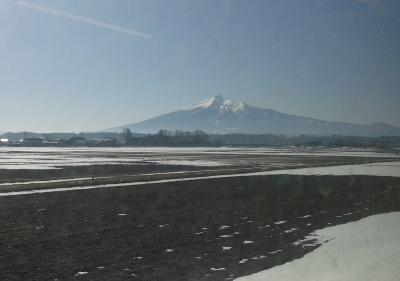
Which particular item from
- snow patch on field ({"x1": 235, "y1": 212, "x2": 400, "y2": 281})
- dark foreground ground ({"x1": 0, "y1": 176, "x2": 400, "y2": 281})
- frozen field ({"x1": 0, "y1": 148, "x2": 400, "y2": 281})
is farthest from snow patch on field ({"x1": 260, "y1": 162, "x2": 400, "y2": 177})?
snow patch on field ({"x1": 235, "y1": 212, "x2": 400, "y2": 281})

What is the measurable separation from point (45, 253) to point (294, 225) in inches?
325

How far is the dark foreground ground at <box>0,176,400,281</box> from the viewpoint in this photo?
35.3ft

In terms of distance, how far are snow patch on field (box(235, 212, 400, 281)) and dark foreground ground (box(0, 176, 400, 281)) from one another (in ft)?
1.78

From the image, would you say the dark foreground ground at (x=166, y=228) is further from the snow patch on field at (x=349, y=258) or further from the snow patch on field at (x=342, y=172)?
the snow patch on field at (x=342, y=172)

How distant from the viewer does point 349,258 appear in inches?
460

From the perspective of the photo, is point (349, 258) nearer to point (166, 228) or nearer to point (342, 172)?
point (166, 228)

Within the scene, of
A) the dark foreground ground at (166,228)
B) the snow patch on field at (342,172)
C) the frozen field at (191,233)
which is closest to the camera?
the frozen field at (191,233)

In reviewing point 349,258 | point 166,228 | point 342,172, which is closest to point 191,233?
point 166,228

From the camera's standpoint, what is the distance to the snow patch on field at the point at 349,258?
10052 mm

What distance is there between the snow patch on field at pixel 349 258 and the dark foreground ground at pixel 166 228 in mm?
543

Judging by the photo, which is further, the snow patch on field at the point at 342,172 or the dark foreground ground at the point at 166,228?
the snow patch on field at the point at 342,172

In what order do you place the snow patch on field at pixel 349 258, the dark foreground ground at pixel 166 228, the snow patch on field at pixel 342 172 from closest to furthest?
the snow patch on field at pixel 349 258
the dark foreground ground at pixel 166 228
the snow patch on field at pixel 342 172

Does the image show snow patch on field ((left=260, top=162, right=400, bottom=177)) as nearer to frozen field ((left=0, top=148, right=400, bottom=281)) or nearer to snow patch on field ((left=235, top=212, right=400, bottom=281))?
frozen field ((left=0, top=148, right=400, bottom=281))

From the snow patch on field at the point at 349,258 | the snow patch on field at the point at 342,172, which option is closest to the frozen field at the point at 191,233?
the snow patch on field at the point at 349,258
